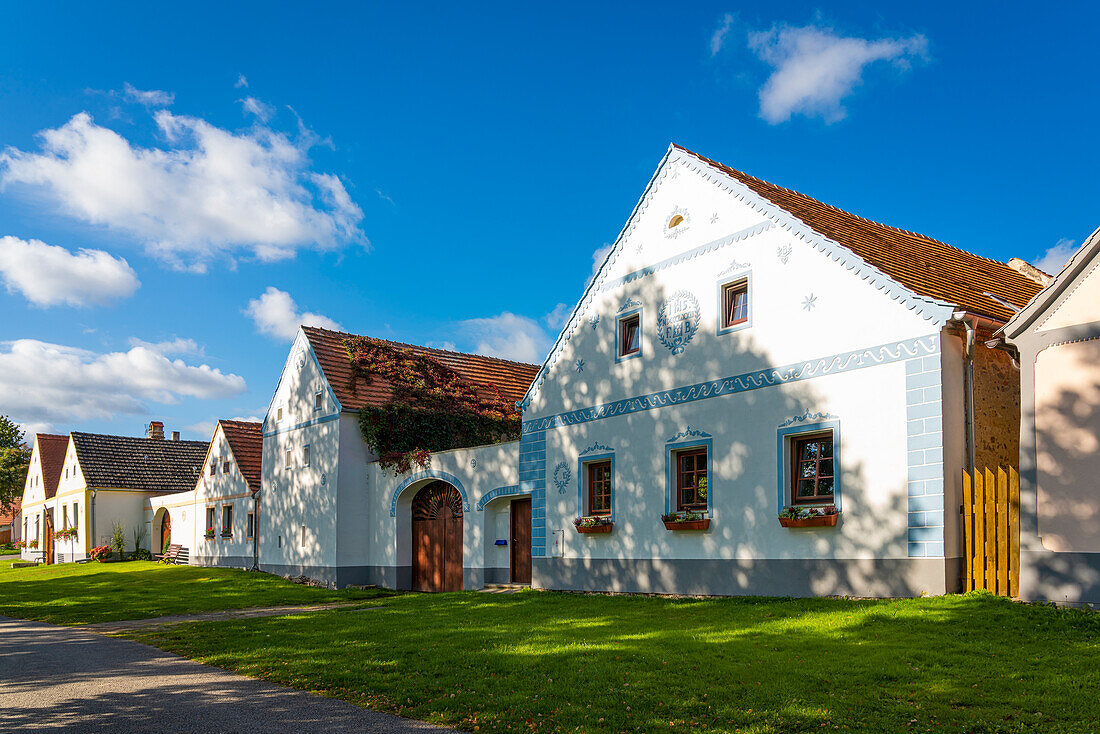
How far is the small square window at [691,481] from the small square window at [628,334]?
2.53m

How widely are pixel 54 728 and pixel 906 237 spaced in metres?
16.5

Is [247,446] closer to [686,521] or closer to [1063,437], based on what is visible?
[686,521]

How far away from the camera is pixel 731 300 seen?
52.4ft

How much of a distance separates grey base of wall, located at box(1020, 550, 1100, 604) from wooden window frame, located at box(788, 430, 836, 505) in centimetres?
299

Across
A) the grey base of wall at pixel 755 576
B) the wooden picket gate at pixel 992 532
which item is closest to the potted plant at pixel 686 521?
the grey base of wall at pixel 755 576

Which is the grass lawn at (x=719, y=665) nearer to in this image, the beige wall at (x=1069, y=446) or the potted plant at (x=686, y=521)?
the beige wall at (x=1069, y=446)

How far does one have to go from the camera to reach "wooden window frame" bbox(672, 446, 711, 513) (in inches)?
620

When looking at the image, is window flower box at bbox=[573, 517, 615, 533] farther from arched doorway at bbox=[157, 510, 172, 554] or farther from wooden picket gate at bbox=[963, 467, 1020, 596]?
arched doorway at bbox=[157, 510, 172, 554]

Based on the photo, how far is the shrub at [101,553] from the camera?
40500mm

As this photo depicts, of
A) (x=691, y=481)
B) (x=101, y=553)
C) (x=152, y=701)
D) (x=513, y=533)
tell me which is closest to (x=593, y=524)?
(x=691, y=481)

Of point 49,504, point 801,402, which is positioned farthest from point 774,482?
point 49,504

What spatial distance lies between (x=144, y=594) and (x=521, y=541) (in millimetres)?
9740

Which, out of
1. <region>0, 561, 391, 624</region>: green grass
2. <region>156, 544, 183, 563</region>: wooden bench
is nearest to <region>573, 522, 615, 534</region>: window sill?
<region>0, 561, 391, 624</region>: green grass

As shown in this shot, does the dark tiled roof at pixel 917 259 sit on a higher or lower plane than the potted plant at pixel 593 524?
higher
